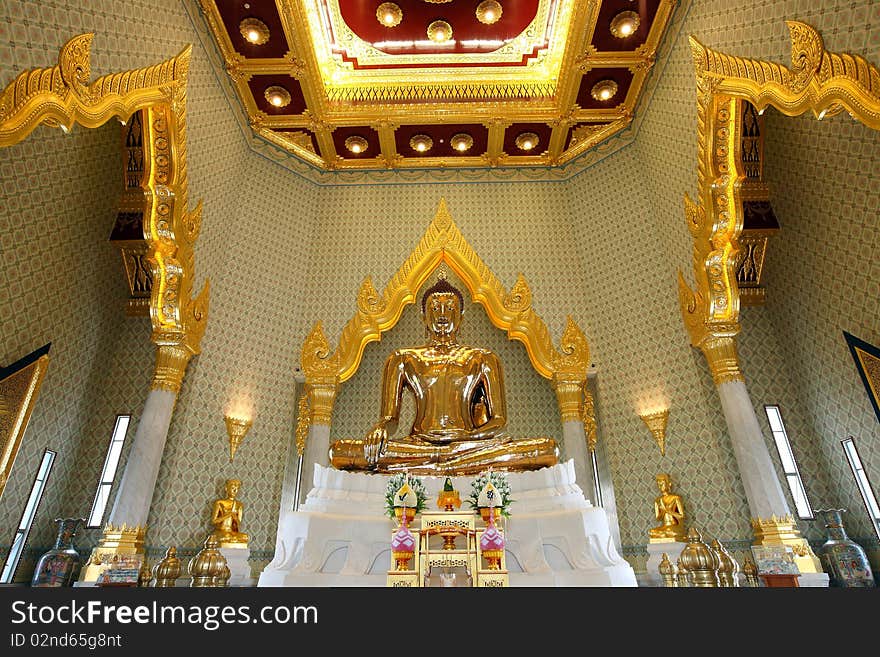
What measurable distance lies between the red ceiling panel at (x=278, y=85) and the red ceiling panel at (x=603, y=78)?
171 inches

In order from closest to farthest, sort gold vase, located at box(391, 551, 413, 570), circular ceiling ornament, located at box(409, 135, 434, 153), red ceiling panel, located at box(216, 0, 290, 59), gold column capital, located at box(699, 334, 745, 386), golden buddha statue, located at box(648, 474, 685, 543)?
gold vase, located at box(391, 551, 413, 570) → golden buddha statue, located at box(648, 474, 685, 543) → gold column capital, located at box(699, 334, 745, 386) → red ceiling panel, located at box(216, 0, 290, 59) → circular ceiling ornament, located at box(409, 135, 434, 153)

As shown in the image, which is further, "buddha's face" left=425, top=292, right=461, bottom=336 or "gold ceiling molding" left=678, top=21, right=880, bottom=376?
"buddha's face" left=425, top=292, right=461, bottom=336

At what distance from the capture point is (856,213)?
5.54 m

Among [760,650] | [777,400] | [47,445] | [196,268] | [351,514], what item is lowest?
[760,650]

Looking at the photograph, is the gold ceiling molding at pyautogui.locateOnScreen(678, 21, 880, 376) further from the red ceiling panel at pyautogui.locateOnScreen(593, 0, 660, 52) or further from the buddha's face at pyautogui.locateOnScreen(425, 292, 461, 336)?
the buddha's face at pyautogui.locateOnScreen(425, 292, 461, 336)

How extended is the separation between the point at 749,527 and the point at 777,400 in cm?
199

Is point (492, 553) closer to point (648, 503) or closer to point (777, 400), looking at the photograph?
point (648, 503)

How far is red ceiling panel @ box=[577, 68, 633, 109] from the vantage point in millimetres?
7590

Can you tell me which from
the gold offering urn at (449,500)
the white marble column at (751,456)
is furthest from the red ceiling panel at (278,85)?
the white marble column at (751,456)

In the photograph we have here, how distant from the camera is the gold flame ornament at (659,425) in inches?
272

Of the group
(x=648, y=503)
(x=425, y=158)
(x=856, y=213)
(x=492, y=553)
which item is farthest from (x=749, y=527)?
(x=425, y=158)

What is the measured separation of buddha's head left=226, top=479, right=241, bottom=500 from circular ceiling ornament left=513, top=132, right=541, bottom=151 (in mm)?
6895

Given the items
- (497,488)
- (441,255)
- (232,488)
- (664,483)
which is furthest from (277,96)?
(664,483)

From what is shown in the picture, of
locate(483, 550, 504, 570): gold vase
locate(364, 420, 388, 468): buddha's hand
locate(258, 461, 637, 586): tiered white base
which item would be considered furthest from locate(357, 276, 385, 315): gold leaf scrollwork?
locate(483, 550, 504, 570): gold vase
